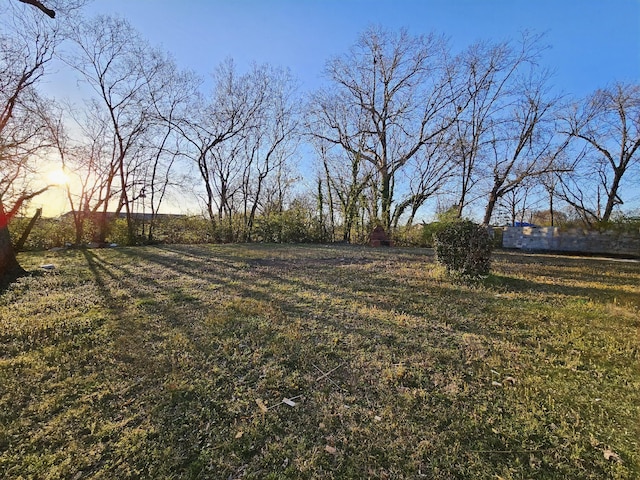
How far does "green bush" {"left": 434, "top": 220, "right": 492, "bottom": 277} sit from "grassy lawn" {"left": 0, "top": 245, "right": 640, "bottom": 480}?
69 centimetres

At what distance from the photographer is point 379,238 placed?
428 inches

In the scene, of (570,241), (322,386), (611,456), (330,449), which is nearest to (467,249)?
(611,456)

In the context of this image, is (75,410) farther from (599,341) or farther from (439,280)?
(439,280)

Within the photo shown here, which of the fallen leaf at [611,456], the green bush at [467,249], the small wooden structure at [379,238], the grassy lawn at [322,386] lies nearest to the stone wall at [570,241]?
the small wooden structure at [379,238]

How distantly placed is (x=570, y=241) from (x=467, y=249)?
7.71 meters

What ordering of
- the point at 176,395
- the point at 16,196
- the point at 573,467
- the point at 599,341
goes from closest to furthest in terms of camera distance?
the point at 573,467 < the point at 176,395 < the point at 599,341 < the point at 16,196

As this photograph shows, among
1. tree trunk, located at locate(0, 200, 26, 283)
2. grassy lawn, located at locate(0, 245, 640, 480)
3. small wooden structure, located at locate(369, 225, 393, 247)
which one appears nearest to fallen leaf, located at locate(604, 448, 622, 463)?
grassy lawn, located at locate(0, 245, 640, 480)

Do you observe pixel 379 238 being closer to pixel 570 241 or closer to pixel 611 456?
pixel 570 241

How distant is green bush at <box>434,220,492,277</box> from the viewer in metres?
3.93

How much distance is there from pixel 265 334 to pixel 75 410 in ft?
4.02

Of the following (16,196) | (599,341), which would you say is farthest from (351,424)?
(16,196)

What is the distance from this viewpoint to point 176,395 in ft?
5.35

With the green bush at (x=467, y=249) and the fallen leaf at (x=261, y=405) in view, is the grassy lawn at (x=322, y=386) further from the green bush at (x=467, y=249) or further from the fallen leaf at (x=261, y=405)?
the green bush at (x=467, y=249)

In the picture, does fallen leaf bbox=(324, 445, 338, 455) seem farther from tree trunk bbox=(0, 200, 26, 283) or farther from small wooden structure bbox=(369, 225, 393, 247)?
small wooden structure bbox=(369, 225, 393, 247)
